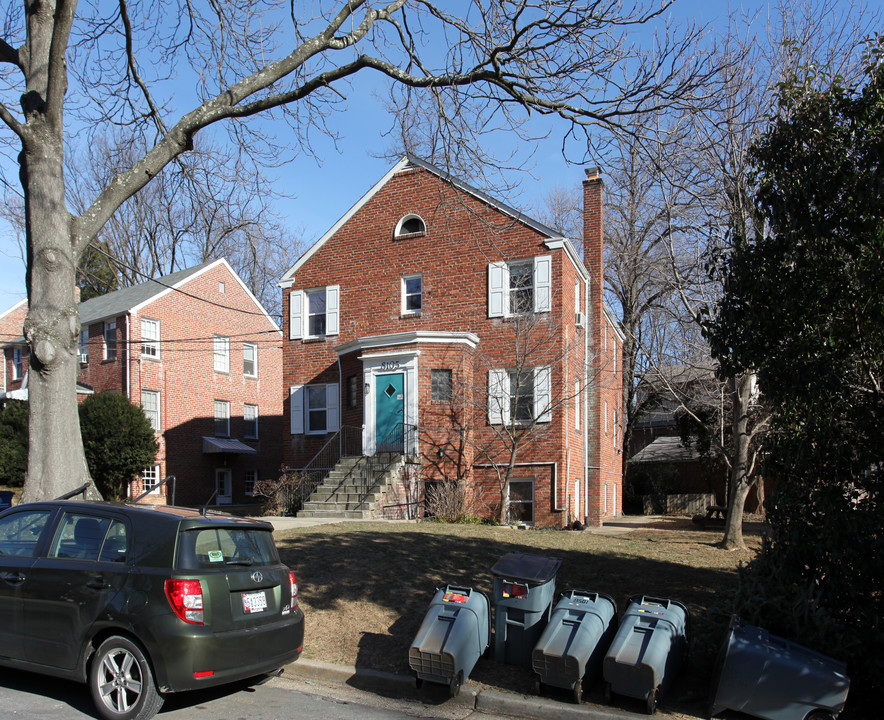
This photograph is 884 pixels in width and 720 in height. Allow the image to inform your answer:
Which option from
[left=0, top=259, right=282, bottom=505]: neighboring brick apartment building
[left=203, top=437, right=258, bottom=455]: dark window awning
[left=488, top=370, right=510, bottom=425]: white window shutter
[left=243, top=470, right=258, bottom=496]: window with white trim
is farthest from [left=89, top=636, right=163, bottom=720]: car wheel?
[left=243, top=470, right=258, bottom=496]: window with white trim

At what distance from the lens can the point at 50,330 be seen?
8633 millimetres

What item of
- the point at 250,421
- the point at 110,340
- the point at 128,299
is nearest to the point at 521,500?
the point at 250,421

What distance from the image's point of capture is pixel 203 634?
5.21 metres

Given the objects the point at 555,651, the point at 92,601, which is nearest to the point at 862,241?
the point at 555,651

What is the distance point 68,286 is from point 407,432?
36.5ft

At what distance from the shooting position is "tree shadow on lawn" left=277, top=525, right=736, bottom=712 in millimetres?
6308

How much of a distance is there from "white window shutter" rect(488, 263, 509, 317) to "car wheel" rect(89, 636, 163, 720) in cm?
1536

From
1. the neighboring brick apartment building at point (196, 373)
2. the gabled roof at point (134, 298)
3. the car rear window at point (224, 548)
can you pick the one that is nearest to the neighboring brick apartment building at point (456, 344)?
the neighboring brick apartment building at point (196, 373)

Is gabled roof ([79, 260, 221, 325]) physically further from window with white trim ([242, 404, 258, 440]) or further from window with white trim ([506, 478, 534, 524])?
window with white trim ([506, 478, 534, 524])

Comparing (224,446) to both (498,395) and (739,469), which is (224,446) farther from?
(739,469)

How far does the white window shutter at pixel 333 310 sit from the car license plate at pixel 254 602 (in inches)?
647

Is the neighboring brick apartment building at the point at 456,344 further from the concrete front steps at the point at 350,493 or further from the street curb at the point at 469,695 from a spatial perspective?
the street curb at the point at 469,695

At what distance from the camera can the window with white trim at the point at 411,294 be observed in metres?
21.1

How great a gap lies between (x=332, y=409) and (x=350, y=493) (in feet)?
14.0
